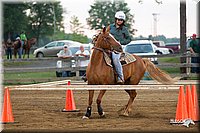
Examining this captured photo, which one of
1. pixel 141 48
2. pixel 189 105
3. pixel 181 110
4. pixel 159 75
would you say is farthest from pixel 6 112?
pixel 141 48

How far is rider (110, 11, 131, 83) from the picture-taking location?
11.8 m

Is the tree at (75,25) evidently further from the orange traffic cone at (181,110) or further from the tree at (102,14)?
the orange traffic cone at (181,110)

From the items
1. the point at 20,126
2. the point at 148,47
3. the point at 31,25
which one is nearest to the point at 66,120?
the point at 20,126

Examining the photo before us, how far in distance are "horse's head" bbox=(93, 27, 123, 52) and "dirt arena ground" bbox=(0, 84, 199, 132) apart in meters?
1.63

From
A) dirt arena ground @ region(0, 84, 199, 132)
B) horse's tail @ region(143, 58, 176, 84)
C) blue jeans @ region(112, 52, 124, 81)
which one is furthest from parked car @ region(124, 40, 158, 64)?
blue jeans @ region(112, 52, 124, 81)

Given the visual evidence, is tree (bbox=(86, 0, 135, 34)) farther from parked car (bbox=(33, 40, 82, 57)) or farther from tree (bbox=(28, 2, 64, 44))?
parked car (bbox=(33, 40, 82, 57))

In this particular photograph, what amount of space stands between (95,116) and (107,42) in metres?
1.76

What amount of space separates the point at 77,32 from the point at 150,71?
59.2 m

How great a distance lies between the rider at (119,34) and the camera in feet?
38.9

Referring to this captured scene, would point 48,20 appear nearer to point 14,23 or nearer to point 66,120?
point 14,23

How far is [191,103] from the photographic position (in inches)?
414

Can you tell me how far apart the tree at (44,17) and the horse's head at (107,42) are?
144ft

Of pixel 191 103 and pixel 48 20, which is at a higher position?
pixel 48 20

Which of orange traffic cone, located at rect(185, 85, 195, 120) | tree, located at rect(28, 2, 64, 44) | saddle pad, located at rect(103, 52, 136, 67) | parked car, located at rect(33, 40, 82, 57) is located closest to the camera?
orange traffic cone, located at rect(185, 85, 195, 120)
